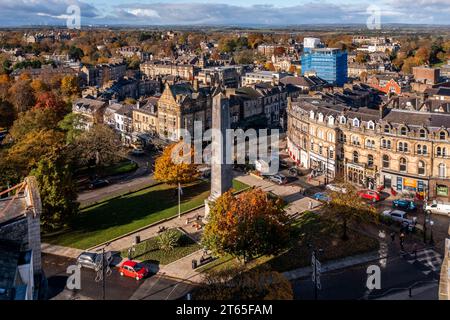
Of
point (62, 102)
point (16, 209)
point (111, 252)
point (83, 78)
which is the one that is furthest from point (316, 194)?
point (83, 78)

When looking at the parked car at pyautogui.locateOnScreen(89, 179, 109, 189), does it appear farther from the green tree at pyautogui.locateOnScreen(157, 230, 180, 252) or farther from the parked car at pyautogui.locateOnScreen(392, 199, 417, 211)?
the parked car at pyautogui.locateOnScreen(392, 199, 417, 211)

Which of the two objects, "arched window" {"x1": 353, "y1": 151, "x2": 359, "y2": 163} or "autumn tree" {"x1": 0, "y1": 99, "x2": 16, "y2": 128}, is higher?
"autumn tree" {"x1": 0, "y1": 99, "x2": 16, "y2": 128}

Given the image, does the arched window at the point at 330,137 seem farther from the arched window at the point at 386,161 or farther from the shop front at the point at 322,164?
the arched window at the point at 386,161

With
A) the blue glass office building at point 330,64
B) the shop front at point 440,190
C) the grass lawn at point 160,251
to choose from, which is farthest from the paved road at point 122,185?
the blue glass office building at point 330,64

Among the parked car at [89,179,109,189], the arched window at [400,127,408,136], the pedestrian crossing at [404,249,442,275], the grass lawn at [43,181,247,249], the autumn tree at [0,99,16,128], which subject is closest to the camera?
the pedestrian crossing at [404,249,442,275]

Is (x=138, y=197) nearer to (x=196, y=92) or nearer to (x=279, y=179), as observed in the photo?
(x=279, y=179)

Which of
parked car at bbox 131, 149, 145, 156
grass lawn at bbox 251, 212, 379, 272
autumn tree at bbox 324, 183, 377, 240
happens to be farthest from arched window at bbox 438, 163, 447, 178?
parked car at bbox 131, 149, 145, 156

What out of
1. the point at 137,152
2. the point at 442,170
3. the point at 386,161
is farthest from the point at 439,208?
the point at 137,152
